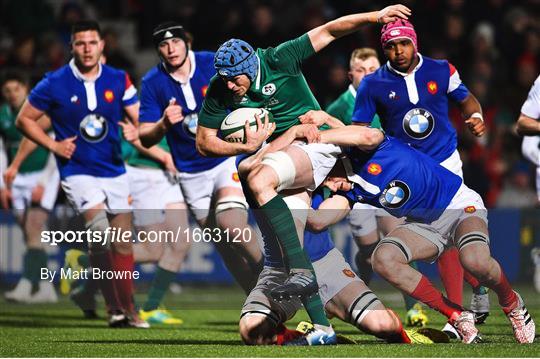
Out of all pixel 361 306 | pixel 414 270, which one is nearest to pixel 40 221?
pixel 361 306

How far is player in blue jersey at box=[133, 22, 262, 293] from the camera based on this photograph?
9953 millimetres

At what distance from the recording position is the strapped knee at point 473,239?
789cm

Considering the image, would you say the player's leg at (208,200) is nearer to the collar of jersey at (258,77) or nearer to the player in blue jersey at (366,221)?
the player in blue jersey at (366,221)

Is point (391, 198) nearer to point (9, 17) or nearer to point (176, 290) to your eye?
point (176, 290)

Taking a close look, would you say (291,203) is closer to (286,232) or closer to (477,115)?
(286,232)

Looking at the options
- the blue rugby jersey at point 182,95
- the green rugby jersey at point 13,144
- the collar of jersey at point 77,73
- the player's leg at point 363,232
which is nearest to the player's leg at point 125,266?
the blue rugby jersey at point 182,95

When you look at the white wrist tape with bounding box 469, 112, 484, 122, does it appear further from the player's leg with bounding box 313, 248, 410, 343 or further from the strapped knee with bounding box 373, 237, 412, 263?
the player's leg with bounding box 313, 248, 410, 343

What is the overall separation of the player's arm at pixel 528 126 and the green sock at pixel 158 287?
10.2 feet

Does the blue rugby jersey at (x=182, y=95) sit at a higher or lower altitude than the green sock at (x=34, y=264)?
higher

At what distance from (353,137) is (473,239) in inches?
38.2

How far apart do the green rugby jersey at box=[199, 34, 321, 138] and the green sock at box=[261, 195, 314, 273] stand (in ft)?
2.91

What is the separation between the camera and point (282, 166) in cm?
770

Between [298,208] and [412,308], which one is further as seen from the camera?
[412,308]

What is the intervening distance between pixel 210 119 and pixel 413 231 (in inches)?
57.8
